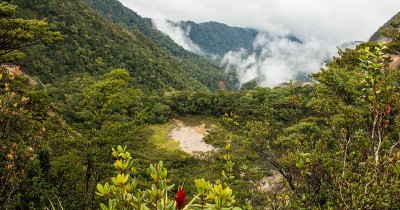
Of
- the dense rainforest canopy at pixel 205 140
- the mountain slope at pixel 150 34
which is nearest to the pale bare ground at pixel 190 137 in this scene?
the dense rainforest canopy at pixel 205 140

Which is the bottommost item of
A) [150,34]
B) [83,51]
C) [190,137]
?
[190,137]

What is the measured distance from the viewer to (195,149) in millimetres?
38344

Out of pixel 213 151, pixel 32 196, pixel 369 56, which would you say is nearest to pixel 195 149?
pixel 213 151

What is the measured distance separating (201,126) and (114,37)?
175 feet

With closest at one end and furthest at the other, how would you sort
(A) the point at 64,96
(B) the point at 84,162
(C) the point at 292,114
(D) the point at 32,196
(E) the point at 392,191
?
1. (E) the point at 392,191
2. (D) the point at 32,196
3. (B) the point at 84,162
4. (C) the point at 292,114
5. (A) the point at 64,96

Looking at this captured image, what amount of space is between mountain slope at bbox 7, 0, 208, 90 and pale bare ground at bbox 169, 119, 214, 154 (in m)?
29.7

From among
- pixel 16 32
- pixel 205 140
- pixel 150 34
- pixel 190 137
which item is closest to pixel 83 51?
pixel 190 137

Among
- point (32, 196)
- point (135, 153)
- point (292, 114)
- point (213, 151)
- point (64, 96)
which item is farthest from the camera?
point (64, 96)

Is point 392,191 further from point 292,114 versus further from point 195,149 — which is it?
point 292,114

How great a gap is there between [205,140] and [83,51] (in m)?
44.9

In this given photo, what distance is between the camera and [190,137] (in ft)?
138

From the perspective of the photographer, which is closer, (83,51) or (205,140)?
(205,140)

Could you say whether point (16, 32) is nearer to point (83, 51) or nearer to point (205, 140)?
point (205, 140)

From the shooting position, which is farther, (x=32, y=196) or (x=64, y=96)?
(x=64, y=96)
